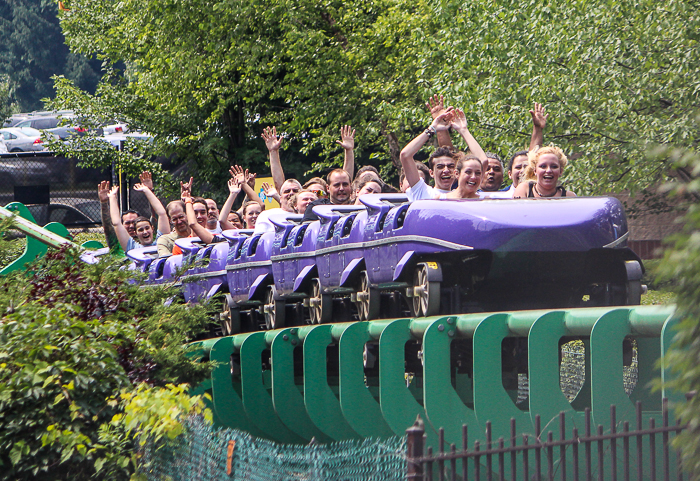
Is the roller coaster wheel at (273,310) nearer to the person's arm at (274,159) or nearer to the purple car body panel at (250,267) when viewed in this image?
the purple car body panel at (250,267)

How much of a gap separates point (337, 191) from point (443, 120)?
121 centimetres

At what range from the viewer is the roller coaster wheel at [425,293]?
6.25 m

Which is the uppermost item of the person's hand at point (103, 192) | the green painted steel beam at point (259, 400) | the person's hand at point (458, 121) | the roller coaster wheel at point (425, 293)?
the person's hand at point (458, 121)

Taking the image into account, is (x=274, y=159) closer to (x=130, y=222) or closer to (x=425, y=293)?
(x=130, y=222)

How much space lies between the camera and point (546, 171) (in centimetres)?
669

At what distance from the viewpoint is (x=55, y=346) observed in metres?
5.80

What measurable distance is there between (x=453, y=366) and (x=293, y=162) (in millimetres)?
17432

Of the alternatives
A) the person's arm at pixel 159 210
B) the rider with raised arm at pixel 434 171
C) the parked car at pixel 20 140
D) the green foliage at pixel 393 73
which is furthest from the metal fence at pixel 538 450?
the parked car at pixel 20 140

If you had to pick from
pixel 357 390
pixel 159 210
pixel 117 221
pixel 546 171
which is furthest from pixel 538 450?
pixel 117 221

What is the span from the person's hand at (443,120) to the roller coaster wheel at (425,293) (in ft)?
5.32

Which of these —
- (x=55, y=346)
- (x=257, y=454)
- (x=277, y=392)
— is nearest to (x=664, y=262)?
(x=257, y=454)

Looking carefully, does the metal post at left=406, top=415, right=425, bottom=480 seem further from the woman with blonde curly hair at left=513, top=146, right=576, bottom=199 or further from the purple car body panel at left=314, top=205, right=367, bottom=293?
the purple car body panel at left=314, top=205, right=367, bottom=293

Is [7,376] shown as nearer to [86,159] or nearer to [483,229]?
[483,229]

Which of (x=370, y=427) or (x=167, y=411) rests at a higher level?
(x=167, y=411)
